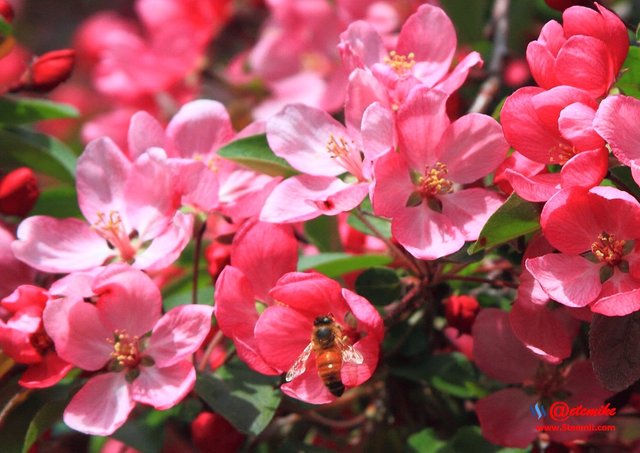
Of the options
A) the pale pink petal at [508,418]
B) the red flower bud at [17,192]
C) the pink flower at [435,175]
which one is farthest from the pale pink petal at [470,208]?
the red flower bud at [17,192]

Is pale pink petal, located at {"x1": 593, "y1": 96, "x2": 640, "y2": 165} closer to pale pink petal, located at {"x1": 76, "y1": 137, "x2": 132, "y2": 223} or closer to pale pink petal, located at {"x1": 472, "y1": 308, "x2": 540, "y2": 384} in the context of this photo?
pale pink petal, located at {"x1": 472, "y1": 308, "x2": 540, "y2": 384}

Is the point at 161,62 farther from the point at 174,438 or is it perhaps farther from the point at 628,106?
the point at 628,106

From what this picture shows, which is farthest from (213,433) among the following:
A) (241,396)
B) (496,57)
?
(496,57)

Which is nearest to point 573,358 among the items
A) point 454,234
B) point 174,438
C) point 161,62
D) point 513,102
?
point 454,234

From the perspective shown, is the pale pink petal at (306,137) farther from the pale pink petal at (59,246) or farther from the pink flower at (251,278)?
the pale pink petal at (59,246)

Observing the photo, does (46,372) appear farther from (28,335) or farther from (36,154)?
(36,154)

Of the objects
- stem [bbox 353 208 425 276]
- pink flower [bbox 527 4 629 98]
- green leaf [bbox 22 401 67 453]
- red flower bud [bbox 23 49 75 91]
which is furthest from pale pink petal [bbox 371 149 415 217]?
red flower bud [bbox 23 49 75 91]
